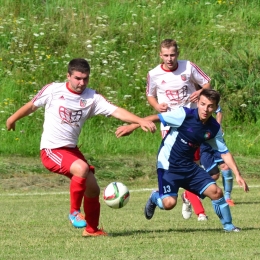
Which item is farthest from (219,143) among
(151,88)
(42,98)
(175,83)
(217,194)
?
(151,88)

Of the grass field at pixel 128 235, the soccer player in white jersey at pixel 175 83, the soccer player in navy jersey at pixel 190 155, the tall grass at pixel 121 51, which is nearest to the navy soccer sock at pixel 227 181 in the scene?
the grass field at pixel 128 235

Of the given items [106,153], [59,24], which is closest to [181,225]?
[106,153]

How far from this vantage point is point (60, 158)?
25.5 feet

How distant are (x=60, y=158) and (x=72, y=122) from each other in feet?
1.26

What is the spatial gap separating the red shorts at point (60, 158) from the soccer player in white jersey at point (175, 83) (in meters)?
2.08

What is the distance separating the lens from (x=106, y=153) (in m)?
17.1

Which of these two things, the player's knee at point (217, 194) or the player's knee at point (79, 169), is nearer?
the player's knee at point (79, 169)

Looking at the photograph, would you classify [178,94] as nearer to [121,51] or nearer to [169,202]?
[169,202]

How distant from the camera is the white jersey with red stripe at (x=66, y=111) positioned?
787 centimetres

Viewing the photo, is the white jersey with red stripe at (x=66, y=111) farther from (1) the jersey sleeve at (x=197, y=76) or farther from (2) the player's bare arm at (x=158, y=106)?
(1) the jersey sleeve at (x=197, y=76)

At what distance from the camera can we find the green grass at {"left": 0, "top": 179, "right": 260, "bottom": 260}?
6.67 metres

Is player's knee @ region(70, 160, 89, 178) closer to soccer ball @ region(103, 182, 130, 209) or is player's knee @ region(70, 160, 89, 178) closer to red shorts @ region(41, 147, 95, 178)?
red shorts @ region(41, 147, 95, 178)

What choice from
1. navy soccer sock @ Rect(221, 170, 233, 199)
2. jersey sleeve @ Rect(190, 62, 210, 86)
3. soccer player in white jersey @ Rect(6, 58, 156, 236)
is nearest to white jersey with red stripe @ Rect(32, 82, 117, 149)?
soccer player in white jersey @ Rect(6, 58, 156, 236)

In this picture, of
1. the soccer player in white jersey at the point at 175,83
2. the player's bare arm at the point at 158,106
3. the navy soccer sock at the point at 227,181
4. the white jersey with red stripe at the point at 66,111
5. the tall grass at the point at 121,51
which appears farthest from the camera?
the tall grass at the point at 121,51
